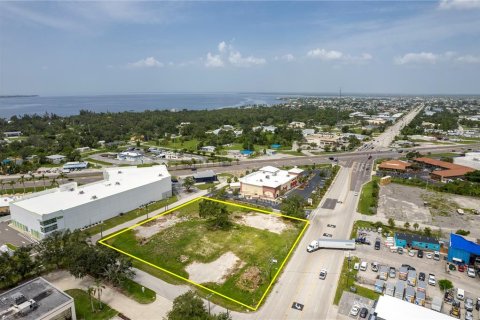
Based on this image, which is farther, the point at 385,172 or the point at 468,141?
the point at 468,141

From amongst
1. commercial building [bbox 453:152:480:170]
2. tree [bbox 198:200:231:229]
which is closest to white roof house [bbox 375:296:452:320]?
tree [bbox 198:200:231:229]

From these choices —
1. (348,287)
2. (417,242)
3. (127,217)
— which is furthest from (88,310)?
(417,242)

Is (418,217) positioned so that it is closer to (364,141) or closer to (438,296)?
(438,296)

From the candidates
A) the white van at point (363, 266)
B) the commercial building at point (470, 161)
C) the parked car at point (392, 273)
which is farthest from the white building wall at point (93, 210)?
the commercial building at point (470, 161)

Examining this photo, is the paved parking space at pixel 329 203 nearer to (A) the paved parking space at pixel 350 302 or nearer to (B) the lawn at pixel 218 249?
(B) the lawn at pixel 218 249

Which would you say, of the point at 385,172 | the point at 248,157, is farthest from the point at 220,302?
the point at 248,157

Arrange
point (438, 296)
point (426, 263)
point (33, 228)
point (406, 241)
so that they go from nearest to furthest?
point (438, 296) < point (426, 263) < point (406, 241) < point (33, 228)
